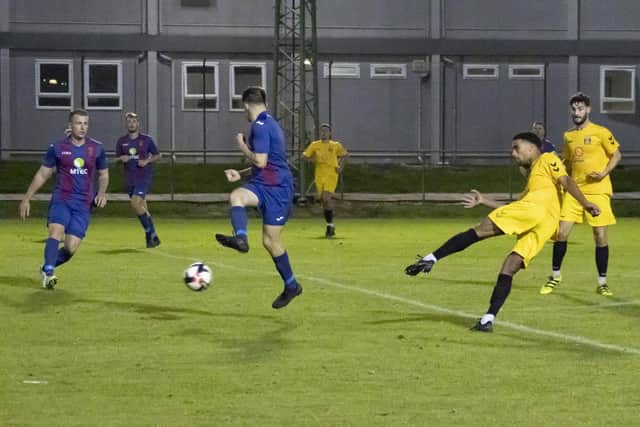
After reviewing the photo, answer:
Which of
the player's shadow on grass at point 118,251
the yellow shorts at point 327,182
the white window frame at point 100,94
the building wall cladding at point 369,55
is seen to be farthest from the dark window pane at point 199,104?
the player's shadow on grass at point 118,251

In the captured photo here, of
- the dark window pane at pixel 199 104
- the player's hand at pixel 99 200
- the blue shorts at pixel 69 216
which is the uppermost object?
the dark window pane at pixel 199 104

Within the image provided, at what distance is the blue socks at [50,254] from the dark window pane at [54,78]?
3359 centimetres

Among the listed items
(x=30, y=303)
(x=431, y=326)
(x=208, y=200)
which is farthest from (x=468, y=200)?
(x=208, y=200)

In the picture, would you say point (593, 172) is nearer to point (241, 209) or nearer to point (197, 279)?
point (241, 209)

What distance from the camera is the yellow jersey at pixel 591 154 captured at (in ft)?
48.4

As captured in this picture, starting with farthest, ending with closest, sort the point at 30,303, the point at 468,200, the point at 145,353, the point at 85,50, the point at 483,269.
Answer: the point at 85,50, the point at 483,269, the point at 30,303, the point at 468,200, the point at 145,353

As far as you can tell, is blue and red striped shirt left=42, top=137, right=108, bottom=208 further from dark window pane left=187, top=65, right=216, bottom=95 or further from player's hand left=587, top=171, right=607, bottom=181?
dark window pane left=187, top=65, right=216, bottom=95

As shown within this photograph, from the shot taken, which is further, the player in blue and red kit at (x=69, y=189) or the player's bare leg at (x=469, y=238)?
the player in blue and red kit at (x=69, y=189)

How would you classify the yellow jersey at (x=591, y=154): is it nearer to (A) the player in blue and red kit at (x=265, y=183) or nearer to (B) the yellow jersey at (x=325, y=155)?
(A) the player in blue and red kit at (x=265, y=183)

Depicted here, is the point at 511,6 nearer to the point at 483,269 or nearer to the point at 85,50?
the point at 85,50

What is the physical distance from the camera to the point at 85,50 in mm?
47188

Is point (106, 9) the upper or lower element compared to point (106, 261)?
upper

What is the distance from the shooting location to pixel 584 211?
14.7 meters

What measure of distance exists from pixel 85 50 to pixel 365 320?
36496mm
